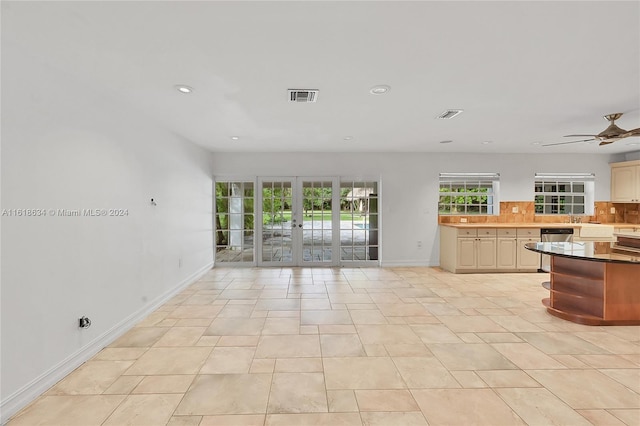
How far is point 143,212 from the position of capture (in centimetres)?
344

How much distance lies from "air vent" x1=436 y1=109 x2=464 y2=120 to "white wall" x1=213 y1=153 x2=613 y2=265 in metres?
2.45

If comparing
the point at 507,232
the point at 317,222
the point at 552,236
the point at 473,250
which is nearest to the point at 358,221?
the point at 317,222

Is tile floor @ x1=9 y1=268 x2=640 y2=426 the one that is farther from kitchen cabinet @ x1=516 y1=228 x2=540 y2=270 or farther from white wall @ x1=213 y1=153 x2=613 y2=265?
white wall @ x1=213 y1=153 x2=613 y2=265

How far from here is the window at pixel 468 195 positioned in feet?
20.4

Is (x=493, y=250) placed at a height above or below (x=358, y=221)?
below

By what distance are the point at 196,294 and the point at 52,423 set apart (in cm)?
250

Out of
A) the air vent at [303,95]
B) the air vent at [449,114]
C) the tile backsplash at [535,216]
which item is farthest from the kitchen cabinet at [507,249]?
the air vent at [303,95]

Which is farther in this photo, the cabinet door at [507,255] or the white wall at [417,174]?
the white wall at [417,174]

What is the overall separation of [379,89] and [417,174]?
3701 millimetres

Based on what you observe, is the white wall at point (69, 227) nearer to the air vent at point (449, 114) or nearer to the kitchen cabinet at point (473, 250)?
the air vent at point (449, 114)

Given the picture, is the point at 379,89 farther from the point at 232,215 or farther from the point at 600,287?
the point at 232,215

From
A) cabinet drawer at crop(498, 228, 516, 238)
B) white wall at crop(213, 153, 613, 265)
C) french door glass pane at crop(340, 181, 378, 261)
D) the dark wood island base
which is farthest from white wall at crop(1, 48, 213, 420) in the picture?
cabinet drawer at crop(498, 228, 516, 238)

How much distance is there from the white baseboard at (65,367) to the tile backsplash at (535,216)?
5.54 m

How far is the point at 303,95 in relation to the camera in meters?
2.88
